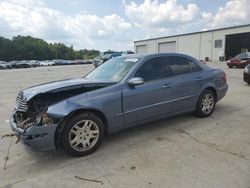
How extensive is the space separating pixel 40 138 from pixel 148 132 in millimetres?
2108

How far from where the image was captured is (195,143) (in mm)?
4340

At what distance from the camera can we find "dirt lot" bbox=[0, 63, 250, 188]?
325cm

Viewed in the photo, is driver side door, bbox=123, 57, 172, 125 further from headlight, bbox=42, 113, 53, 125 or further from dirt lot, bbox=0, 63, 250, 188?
headlight, bbox=42, 113, 53, 125

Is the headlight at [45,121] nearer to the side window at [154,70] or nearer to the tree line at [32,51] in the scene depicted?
the side window at [154,70]

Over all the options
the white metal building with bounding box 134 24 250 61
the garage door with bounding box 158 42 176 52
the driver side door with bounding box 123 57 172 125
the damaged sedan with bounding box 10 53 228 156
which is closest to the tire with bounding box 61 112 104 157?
the damaged sedan with bounding box 10 53 228 156

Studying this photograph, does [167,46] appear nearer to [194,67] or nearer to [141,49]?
[141,49]

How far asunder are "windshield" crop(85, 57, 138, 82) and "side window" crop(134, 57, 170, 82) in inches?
8.4

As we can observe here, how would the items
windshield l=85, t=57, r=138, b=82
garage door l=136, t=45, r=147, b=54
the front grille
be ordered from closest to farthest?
the front grille, windshield l=85, t=57, r=138, b=82, garage door l=136, t=45, r=147, b=54

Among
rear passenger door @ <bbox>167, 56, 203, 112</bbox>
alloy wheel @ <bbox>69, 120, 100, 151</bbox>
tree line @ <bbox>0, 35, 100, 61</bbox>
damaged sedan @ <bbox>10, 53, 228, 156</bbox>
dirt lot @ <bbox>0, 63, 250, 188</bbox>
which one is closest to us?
dirt lot @ <bbox>0, 63, 250, 188</bbox>

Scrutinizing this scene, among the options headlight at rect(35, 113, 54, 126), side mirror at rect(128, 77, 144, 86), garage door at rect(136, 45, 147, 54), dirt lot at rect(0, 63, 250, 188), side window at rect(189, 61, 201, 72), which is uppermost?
garage door at rect(136, 45, 147, 54)

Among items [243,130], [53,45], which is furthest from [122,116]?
[53,45]

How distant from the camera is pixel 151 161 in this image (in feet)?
12.3

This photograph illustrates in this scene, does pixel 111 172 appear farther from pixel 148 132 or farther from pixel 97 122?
pixel 148 132

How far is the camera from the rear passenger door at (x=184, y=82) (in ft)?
17.0
